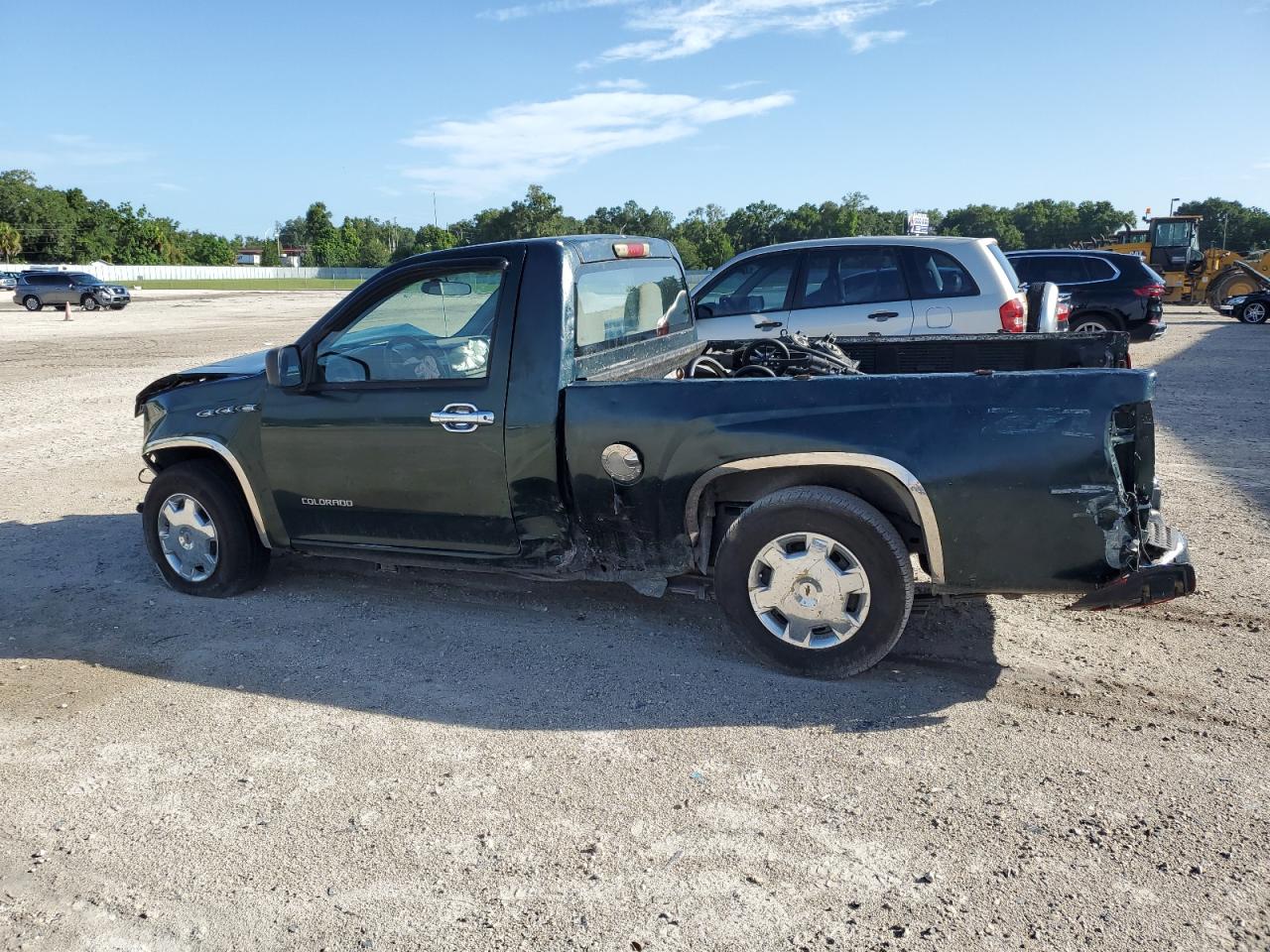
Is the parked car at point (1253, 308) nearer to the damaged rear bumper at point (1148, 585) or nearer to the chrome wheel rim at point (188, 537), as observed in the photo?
the damaged rear bumper at point (1148, 585)

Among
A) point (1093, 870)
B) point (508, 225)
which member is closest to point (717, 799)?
point (1093, 870)

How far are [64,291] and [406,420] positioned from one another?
39231mm

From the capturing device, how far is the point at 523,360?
15.1 ft

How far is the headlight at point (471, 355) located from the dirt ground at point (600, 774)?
1205mm

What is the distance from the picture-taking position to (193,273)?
9119cm

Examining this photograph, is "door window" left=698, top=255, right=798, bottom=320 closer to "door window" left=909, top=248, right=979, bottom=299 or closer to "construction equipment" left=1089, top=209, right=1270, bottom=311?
"door window" left=909, top=248, right=979, bottom=299

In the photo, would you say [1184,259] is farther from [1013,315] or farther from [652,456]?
[652,456]

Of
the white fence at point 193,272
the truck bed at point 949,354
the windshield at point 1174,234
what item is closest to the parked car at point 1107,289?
the truck bed at point 949,354

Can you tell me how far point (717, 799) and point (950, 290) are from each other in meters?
6.31

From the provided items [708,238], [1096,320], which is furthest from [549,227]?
[1096,320]

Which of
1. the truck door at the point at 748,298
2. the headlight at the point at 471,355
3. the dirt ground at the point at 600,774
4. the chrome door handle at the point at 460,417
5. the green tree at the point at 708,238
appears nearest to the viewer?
the dirt ground at the point at 600,774

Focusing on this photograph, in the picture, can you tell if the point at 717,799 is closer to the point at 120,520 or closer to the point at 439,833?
the point at 439,833

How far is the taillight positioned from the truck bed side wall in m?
4.85

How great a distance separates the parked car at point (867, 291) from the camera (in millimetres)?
8516
